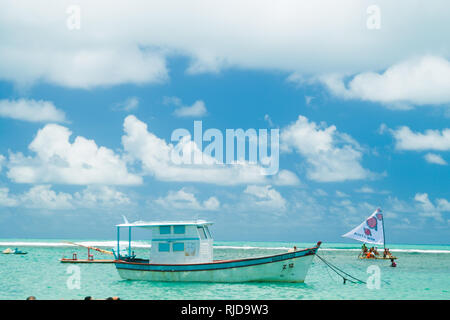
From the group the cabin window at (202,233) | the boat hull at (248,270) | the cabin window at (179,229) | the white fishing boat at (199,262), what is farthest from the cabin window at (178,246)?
the cabin window at (202,233)

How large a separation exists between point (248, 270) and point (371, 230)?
3043cm

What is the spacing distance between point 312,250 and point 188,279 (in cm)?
806

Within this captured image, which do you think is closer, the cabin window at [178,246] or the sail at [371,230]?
the cabin window at [178,246]

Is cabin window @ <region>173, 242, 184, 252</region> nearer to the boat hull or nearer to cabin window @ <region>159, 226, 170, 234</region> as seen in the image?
cabin window @ <region>159, 226, 170, 234</region>

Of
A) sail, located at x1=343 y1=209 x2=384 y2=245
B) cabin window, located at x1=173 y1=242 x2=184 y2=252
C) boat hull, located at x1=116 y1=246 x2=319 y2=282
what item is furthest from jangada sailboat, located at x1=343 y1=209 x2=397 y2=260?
cabin window, located at x1=173 y1=242 x2=184 y2=252

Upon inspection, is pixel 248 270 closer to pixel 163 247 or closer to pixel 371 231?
pixel 163 247

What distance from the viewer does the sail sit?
5074 centimetres

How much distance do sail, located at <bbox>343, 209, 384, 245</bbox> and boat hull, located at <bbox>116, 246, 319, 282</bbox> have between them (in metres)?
23.9

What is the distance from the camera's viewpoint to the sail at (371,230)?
50741 mm

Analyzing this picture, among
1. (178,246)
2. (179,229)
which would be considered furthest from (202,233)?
(178,246)

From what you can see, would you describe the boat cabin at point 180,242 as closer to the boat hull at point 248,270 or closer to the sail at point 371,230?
the boat hull at point 248,270

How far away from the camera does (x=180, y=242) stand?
28.1m
